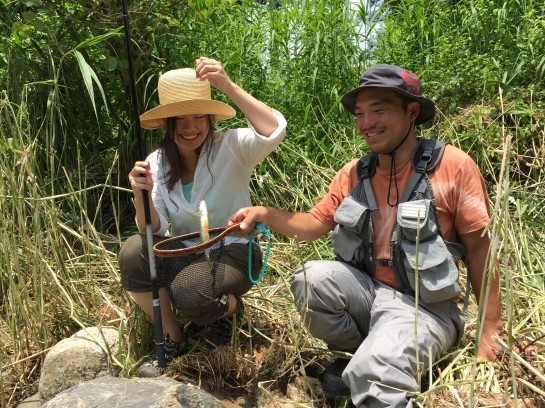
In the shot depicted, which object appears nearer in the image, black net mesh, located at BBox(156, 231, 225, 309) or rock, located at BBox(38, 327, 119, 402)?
black net mesh, located at BBox(156, 231, 225, 309)

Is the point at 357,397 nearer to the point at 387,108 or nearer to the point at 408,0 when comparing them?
the point at 387,108

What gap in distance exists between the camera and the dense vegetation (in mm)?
3158

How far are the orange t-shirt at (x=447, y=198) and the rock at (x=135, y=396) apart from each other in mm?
918

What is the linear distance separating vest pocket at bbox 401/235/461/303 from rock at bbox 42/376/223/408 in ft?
2.90

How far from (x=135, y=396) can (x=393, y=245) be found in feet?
3.68

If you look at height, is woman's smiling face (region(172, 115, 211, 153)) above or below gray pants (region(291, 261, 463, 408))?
above

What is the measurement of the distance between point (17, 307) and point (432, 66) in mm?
3310

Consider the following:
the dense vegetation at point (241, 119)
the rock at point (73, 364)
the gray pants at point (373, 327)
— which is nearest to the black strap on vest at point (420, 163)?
the gray pants at point (373, 327)

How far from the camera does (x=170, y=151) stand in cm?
301

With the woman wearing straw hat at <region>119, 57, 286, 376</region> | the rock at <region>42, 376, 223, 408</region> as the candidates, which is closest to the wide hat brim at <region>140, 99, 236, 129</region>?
the woman wearing straw hat at <region>119, 57, 286, 376</region>

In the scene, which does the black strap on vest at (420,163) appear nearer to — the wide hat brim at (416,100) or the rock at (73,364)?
the wide hat brim at (416,100)

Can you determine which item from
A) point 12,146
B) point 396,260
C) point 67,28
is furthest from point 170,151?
point 67,28

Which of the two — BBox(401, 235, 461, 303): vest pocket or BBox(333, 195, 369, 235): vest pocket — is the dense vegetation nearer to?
BBox(401, 235, 461, 303): vest pocket

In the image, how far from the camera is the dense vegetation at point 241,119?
3158 millimetres
